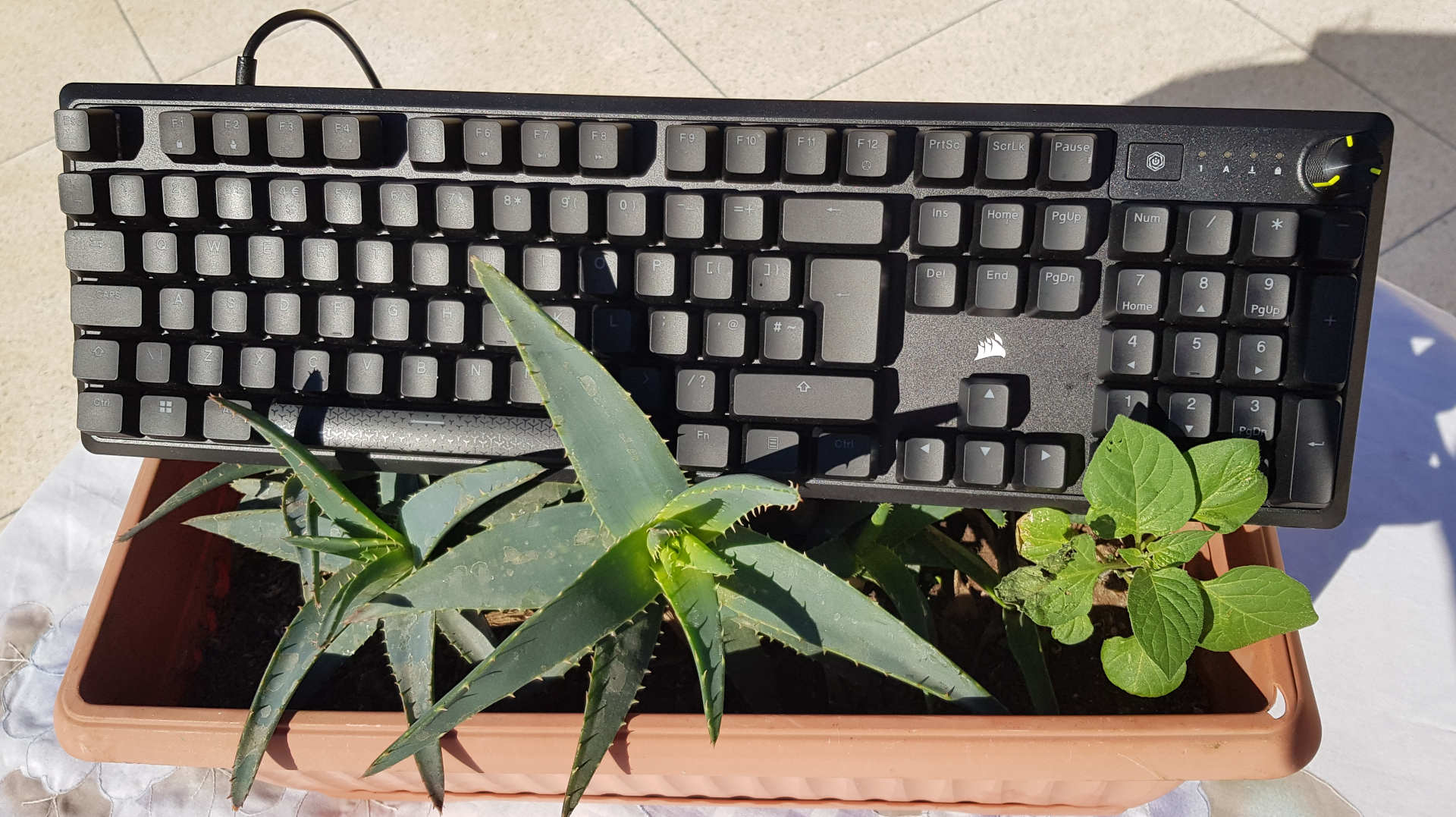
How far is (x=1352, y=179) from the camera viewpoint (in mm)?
362

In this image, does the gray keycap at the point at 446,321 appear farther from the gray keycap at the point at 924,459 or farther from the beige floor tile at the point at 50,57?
the beige floor tile at the point at 50,57

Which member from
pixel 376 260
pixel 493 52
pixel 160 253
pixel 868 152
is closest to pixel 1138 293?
pixel 868 152

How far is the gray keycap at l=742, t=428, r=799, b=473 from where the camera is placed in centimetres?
40

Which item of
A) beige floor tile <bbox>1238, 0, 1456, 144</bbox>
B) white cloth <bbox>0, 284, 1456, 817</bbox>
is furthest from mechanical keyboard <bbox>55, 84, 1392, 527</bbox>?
beige floor tile <bbox>1238, 0, 1456, 144</bbox>

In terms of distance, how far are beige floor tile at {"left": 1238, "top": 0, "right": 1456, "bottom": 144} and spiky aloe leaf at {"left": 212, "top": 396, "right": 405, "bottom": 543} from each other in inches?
31.5

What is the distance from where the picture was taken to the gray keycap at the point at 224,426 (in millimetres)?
411

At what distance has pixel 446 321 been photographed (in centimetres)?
40

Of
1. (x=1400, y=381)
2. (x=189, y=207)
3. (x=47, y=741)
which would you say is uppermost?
(x=189, y=207)

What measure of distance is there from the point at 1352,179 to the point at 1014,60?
41 centimetres

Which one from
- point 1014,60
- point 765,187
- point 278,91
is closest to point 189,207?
point 278,91

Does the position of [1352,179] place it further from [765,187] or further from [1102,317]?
[765,187]

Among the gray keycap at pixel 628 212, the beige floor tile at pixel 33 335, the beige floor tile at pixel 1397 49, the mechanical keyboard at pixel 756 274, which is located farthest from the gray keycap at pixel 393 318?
the beige floor tile at pixel 1397 49

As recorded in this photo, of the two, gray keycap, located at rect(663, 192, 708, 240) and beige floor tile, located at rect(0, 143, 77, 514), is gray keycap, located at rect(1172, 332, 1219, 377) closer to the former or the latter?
gray keycap, located at rect(663, 192, 708, 240)

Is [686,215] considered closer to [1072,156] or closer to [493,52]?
[1072,156]
